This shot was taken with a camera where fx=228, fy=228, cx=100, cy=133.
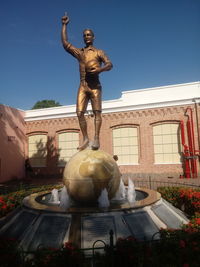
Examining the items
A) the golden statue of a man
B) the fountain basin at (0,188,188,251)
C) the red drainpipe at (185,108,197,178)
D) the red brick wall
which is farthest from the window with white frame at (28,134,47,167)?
the fountain basin at (0,188,188,251)

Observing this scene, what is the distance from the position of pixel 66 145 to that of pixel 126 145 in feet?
16.2

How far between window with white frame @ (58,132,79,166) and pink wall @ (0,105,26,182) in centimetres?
338

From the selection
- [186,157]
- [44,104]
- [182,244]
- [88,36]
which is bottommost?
[182,244]

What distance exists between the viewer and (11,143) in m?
17.9

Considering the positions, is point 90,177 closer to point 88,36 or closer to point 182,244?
point 182,244

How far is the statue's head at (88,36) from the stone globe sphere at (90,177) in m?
2.99

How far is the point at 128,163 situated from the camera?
53.2ft

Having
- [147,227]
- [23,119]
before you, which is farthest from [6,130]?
[147,227]

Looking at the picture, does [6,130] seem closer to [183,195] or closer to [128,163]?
[128,163]

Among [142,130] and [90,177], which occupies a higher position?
[142,130]

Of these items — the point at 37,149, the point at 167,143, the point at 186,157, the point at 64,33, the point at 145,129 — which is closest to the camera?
the point at 64,33

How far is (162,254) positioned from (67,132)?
609 inches

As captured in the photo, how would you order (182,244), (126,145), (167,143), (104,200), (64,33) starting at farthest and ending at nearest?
(126,145) → (167,143) → (64,33) → (104,200) → (182,244)

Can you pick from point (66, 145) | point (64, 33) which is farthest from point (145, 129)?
point (64, 33)
